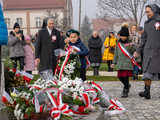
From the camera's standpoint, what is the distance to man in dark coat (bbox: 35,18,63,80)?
316 inches

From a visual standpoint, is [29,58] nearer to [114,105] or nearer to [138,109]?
[138,109]

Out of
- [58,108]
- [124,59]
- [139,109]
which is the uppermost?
[124,59]

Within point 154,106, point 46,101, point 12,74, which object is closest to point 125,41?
point 154,106

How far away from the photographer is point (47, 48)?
805 cm

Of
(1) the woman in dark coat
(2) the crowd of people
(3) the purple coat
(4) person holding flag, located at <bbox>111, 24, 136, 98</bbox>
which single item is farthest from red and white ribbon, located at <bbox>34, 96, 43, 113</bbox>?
(1) the woman in dark coat

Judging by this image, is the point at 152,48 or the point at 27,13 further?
the point at 27,13

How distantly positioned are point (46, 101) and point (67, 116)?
32 centimetres

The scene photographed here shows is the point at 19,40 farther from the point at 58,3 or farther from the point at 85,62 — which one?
the point at 58,3

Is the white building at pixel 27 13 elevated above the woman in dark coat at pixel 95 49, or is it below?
above

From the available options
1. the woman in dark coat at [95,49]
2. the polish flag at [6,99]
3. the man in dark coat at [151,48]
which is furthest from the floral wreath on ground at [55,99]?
the woman in dark coat at [95,49]

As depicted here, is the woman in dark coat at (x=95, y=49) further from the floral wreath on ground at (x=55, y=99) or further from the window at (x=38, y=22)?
the window at (x=38, y=22)

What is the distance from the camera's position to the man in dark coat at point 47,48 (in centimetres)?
802

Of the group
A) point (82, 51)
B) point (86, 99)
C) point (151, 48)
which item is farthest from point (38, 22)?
point (86, 99)

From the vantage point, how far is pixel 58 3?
79.0 m
